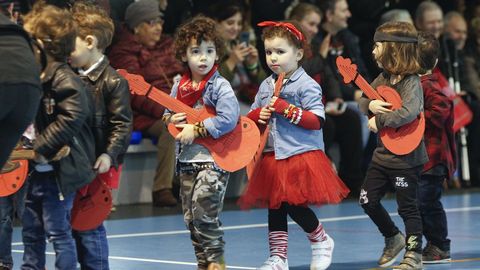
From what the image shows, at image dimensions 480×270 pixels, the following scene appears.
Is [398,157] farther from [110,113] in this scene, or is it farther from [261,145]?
[110,113]

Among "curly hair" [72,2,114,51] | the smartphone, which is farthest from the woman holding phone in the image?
"curly hair" [72,2,114,51]

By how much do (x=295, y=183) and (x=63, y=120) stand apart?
1.87m

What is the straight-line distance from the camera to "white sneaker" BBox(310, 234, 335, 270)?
23.4 ft

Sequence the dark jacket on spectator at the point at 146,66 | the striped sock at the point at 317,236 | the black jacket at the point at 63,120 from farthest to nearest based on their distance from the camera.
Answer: the dark jacket on spectator at the point at 146,66 < the striped sock at the point at 317,236 < the black jacket at the point at 63,120

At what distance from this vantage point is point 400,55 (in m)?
7.34

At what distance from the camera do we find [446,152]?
309 inches

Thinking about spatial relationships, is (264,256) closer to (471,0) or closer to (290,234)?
(290,234)

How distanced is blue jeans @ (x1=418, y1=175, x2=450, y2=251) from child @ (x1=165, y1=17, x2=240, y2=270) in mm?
1556

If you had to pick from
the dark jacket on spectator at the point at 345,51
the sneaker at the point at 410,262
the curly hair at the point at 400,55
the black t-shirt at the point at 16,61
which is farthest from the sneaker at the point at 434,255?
the dark jacket on spectator at the point at 345,51

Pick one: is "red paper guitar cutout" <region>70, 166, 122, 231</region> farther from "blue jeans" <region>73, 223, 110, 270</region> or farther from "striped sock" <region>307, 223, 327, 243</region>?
"striped sock" <region>307, 223, 327, 243</region>

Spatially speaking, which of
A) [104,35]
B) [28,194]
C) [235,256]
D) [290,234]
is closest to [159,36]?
[290,234]

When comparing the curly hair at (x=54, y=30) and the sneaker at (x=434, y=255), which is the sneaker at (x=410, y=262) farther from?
the curly hair at (x=54, y=30)

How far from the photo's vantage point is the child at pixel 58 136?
224 inches

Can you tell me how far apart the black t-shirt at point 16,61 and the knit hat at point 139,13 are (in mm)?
6861
